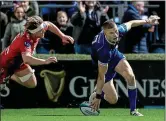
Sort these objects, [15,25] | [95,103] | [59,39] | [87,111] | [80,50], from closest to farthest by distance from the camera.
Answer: [95,103] → [87,111] → [15,25] → [59,39] → [80,50]

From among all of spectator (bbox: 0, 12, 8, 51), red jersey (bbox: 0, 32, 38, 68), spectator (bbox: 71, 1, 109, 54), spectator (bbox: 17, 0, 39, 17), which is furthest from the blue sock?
spectator (bbox: 0, 12, 8, 51)

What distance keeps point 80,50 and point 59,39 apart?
551 mm

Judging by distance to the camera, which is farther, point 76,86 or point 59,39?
point 59,39

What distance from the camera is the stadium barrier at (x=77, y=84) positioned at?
1412 cm

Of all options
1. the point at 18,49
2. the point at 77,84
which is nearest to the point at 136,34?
the point at 77,84

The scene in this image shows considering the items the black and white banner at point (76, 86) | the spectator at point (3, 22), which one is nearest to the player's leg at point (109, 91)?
the black and white banner at point (76, 86)

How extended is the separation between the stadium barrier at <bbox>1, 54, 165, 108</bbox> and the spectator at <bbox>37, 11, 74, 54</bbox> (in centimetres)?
87

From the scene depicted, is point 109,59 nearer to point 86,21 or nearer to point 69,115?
point 69,115

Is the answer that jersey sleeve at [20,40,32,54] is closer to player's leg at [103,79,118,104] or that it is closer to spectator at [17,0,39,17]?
player's leg at [103,79,118,104]

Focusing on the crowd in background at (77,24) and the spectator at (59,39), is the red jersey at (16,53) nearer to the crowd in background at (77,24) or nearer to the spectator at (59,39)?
the crowd in background at (77,24)

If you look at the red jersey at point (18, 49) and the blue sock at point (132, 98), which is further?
the red jersey at point (18, 49)

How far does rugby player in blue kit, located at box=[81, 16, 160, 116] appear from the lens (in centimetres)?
1084

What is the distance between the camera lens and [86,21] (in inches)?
580

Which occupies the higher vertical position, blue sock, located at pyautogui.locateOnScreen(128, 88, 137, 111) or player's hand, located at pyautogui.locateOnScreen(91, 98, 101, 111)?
player's hand, located at pyautogui.locateOnScreen(91, 98, 101, 111)
